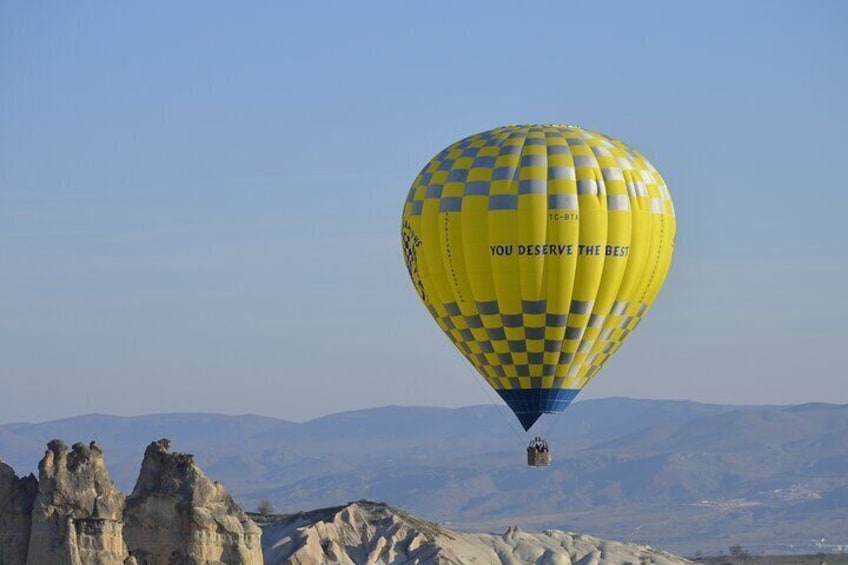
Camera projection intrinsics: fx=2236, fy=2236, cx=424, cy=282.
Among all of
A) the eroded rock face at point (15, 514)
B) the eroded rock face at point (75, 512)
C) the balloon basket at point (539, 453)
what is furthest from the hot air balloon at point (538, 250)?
the eroded rock face at point (15, 514)

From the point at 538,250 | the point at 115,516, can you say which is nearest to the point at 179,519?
the point at 115,516

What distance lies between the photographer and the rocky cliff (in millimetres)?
77000

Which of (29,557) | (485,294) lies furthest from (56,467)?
(485,294)

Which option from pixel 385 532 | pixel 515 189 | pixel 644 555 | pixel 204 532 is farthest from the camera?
pixel 644 555

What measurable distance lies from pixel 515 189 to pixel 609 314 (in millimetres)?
7407

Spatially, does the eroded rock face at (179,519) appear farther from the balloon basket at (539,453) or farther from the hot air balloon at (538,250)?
the hot air balloon at (538,250)

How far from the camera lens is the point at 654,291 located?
104438mm

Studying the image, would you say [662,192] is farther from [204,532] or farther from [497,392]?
[204,532]

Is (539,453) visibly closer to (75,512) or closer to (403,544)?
(75,512)

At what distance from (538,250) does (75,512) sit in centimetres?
2988

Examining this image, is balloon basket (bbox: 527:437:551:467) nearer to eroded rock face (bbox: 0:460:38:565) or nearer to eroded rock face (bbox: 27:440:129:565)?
eroded rock face (bbox: 27:440:129:565)

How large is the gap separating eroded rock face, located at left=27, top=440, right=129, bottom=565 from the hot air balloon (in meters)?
26.3

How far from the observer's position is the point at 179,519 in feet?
275

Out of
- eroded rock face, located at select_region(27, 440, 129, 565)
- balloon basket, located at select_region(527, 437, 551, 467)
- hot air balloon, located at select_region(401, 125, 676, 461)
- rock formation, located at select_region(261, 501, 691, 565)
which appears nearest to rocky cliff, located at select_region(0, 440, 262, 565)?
eroded rock face, located at select_region(27, 440, 129, 565)
